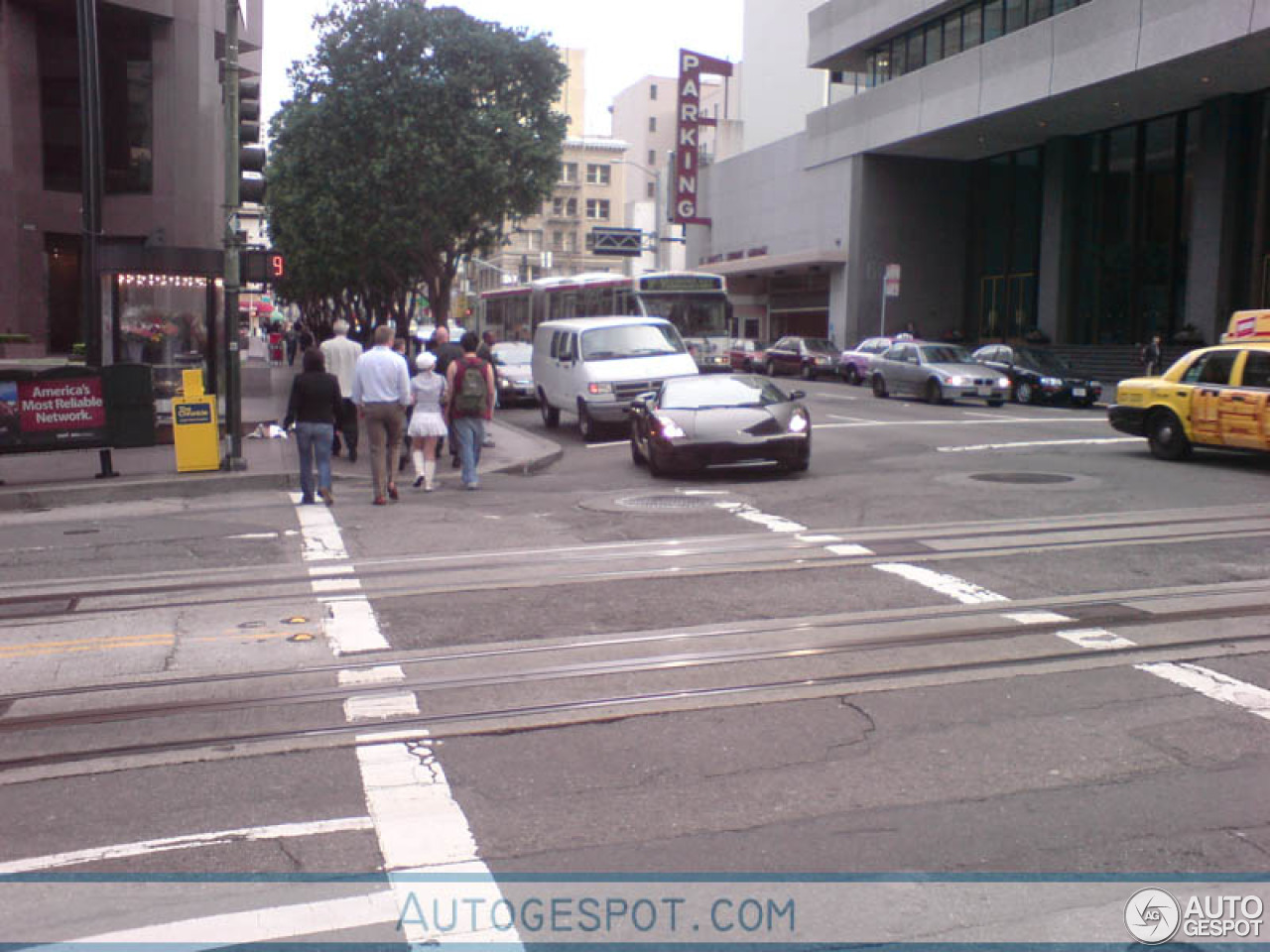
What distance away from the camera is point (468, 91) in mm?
34312

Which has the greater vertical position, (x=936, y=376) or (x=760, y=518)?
(x=936, y=376)

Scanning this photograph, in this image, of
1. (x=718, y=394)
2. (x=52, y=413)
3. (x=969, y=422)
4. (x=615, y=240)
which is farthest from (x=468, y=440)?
(x=615, y=240)

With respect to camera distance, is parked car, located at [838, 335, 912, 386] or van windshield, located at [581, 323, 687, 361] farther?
parked car, located at [838, 335, 912, 386]

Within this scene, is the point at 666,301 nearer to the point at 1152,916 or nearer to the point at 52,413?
the point at 52,413

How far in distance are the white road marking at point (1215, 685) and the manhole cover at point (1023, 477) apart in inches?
297

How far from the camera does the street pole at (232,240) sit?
15.6 meters

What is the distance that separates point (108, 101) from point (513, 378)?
1285 cm

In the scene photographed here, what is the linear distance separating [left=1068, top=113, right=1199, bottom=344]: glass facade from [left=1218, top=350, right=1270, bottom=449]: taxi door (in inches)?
936

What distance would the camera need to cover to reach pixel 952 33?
146 ft

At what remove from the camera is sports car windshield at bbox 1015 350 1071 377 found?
2945 cm

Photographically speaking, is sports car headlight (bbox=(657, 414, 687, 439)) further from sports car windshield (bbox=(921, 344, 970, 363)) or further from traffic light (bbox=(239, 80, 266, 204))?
sports car windshield (bbox=(921, 344, 970, 363))

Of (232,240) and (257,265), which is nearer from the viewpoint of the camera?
(257,265)

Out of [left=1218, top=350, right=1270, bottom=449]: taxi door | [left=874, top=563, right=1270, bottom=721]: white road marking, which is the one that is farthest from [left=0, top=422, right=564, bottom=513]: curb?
[left=1218, top=350, right=1270, bottom=449]: taxi door

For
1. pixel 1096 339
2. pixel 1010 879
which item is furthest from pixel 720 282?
pixel 1010 879
